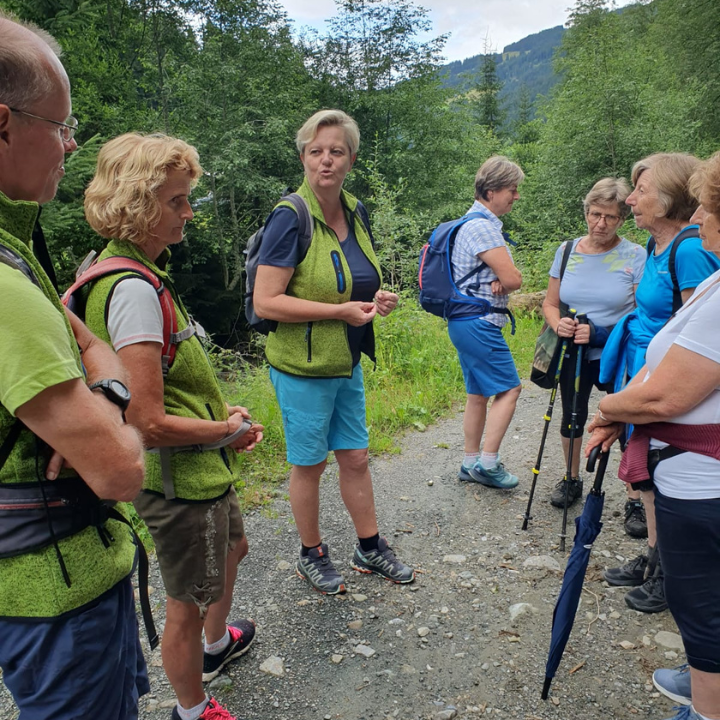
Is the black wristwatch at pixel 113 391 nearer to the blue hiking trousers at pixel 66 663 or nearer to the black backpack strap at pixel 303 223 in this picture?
the blue hiking trousers at pixel 66 663

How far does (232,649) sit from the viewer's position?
2586 mm

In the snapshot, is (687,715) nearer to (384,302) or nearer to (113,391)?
(384,302)

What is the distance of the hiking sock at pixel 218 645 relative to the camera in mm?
2510

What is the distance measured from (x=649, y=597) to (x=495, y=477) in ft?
4.62

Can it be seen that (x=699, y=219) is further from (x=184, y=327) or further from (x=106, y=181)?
(x=106, y=181)

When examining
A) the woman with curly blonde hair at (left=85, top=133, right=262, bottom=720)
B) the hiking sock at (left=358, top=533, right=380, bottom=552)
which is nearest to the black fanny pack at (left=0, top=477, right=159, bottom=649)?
the woman with curly blonde hair at (left=85, top=133, right=262, bottom=720)

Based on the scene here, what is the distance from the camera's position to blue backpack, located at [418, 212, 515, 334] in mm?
3918

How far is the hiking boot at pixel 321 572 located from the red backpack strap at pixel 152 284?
1.69 m

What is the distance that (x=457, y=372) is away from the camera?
668 cm

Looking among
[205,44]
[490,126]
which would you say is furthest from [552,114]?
[490,126]

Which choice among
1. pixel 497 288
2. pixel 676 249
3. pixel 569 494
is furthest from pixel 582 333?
pixel 569 494

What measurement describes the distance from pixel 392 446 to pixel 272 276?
106 inches

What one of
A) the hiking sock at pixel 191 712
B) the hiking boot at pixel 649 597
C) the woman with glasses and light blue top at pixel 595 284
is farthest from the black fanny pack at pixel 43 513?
the woman with glasses and light blue top at pixel 595 284

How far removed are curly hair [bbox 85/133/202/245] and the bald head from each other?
566 millimetres
